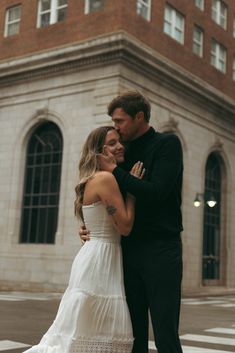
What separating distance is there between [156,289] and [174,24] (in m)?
25.5

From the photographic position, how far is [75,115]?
24391 millimetres

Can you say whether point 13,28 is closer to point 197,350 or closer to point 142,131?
point 197,350

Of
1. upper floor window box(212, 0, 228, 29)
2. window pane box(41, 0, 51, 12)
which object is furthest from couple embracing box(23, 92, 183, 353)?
upper floor window box(212, 0, 228, 29)

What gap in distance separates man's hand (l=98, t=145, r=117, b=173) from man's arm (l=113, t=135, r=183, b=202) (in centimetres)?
7

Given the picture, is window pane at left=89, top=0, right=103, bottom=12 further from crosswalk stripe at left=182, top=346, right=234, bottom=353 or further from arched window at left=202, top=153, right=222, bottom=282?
crosswalk stripe at left=182, top=346, right=234, bottom=353

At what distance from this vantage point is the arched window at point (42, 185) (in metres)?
24.6

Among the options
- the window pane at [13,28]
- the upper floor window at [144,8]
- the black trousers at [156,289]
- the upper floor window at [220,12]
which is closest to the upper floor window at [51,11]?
the window pane at [13,28]

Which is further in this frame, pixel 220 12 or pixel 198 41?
pixel 220 12

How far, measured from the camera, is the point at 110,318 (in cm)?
368

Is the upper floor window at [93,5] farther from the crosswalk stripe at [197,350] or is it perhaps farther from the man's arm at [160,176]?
the man's arm at [160,176]

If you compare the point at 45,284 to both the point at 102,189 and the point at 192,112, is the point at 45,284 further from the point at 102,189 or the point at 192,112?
the point at 102,189

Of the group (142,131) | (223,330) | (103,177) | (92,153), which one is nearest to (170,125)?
(223,330)

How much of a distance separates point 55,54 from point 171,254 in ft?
73.0

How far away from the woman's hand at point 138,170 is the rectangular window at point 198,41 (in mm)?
26181
